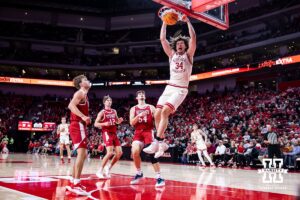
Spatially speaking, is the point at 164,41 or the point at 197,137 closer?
the point at 164,41

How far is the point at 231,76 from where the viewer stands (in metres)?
31.5

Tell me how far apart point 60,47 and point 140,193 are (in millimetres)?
37145

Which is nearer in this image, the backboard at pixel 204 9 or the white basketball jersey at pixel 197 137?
the backboard at pixel 204 9

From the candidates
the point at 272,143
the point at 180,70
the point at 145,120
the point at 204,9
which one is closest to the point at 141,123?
the point at 145,120

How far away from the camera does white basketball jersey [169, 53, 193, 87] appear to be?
5945mm

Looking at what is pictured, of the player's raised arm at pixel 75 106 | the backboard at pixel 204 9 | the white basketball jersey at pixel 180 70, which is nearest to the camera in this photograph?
the player's raised arm at pixel 75 106

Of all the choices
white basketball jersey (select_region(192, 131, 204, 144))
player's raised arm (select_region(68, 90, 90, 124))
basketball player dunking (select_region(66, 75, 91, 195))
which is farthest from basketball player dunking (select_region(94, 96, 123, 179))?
white basketball jersey (select_region(192, 131, 204, 144))

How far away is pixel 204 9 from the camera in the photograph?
754 cm

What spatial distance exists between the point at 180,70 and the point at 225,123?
1674cm

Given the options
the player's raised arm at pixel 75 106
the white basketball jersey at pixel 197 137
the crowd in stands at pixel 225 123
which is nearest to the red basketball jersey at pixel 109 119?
the player's raised arm at pixel 75 106

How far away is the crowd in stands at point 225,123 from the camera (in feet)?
50.3

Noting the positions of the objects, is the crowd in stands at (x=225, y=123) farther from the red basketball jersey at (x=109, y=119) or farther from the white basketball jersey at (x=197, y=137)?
the red basketball jersey at (x=109, y=119)

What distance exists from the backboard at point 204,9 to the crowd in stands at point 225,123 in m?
7.64

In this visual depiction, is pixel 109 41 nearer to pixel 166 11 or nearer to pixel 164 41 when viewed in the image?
pixel 166 11
